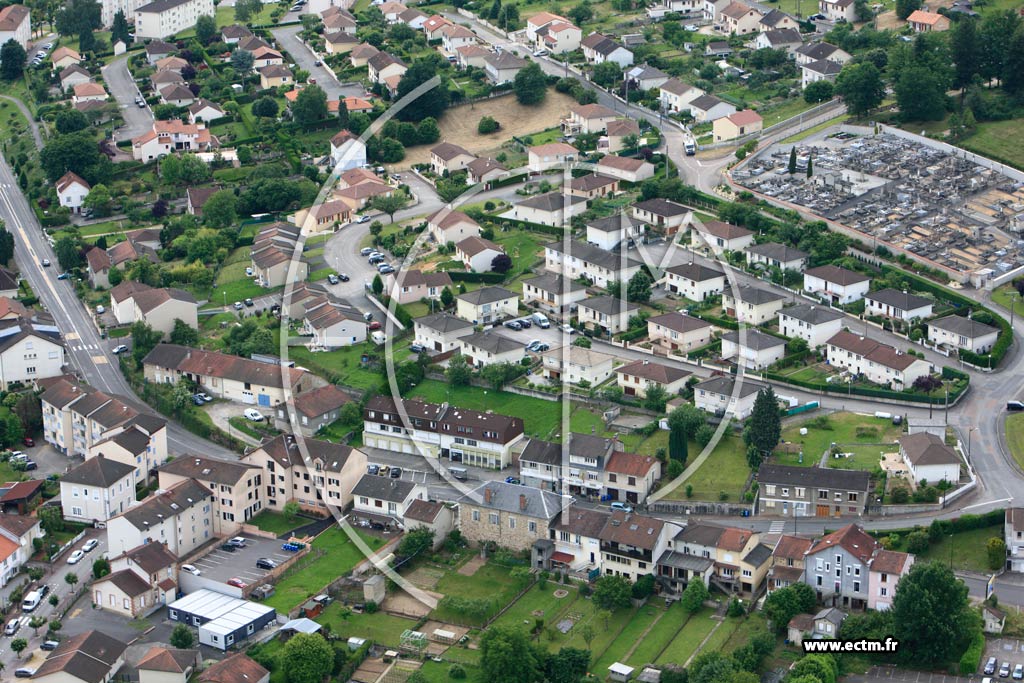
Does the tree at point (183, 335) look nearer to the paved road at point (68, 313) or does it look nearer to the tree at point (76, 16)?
the paved road at point (68, 313)

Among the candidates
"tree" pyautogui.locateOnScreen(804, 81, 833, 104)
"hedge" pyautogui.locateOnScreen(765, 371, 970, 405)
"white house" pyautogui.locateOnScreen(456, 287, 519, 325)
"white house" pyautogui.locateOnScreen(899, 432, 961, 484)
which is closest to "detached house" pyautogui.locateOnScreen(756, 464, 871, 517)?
"white house" pyautogui.locateOnScreen(899, 432, 961, 484)

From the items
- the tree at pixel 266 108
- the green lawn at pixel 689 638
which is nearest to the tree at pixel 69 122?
the tree at pixel 266 108

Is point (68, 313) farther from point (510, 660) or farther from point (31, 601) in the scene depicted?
point (510, 660)

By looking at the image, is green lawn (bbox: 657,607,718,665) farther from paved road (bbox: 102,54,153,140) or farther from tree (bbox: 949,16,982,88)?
paved road (bbox: 102,54,153,140)

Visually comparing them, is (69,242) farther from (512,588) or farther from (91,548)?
(512,588)

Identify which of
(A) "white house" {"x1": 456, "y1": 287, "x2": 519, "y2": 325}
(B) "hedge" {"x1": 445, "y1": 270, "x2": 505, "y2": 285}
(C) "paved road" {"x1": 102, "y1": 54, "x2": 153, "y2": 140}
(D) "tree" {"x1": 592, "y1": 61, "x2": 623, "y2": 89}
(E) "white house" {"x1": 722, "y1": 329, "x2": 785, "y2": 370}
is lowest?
(C) "paved road" {"x1": 102, "y1": 54, "x2": 153, "y2": 140}

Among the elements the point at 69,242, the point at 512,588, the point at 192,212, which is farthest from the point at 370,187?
the point at 512,588

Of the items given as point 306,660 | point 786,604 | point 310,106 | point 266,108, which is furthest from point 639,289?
point 266,108
